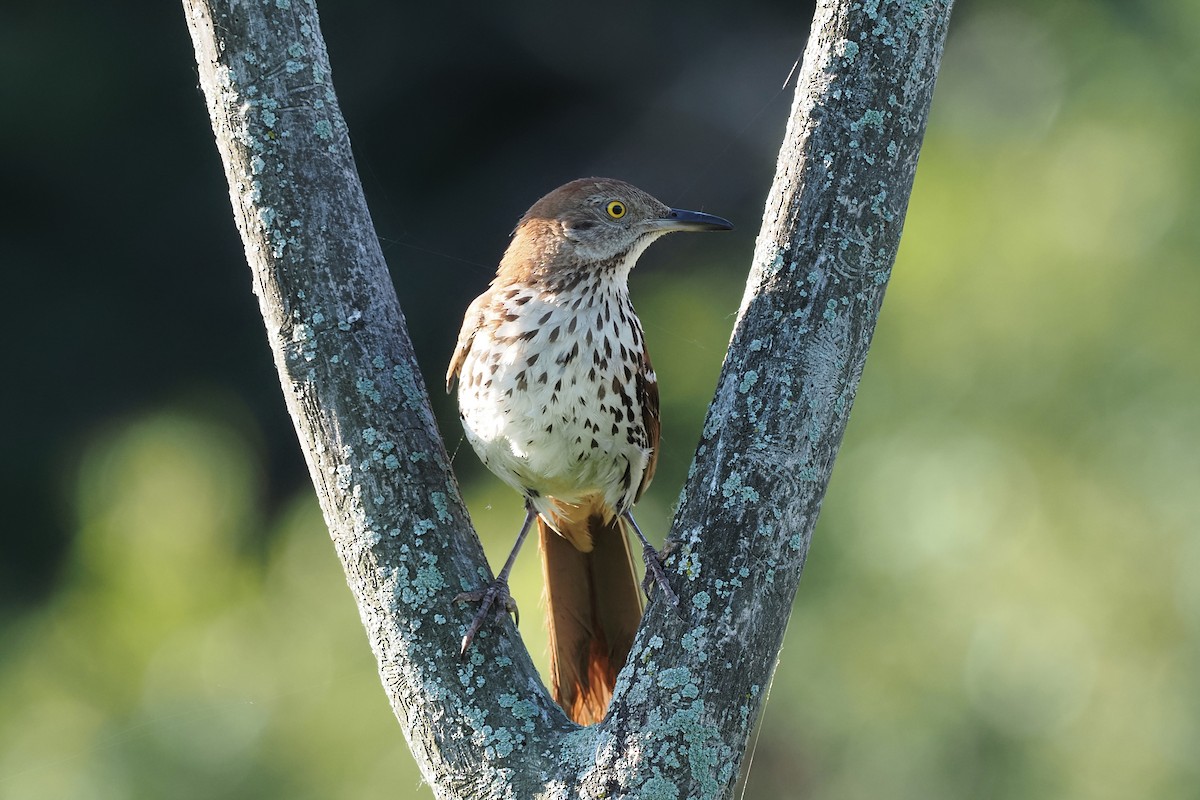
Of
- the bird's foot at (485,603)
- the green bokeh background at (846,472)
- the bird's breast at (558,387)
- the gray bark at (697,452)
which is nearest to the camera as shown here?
the gray bark at (697,452)

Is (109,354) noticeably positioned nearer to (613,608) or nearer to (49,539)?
(49,539)

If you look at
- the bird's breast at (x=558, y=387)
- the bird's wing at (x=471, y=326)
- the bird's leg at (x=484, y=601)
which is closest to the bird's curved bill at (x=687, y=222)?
the bird's breast at (x=558, y=387)

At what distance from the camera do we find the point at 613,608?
3.03 metres

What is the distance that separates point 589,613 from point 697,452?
960 mm

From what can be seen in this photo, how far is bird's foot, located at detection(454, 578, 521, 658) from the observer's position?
2.13 m

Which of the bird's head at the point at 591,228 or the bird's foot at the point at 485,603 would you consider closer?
the bird's foot at the point at 485,603

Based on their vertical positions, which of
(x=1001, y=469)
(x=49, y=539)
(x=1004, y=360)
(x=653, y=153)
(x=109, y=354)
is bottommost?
(x=49, y=539)

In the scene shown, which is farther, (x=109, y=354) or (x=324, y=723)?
(x=109, y=354)

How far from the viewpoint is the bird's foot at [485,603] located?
2.13 metres

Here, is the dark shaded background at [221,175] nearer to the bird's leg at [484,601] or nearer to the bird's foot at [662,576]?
the bird's leg at [484,601]

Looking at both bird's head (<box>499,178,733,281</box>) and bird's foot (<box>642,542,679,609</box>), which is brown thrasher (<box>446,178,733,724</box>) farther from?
bird's foot (<box>642,542,679,609</box>)

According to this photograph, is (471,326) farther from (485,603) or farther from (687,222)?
(485,603)

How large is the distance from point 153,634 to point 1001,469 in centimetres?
268

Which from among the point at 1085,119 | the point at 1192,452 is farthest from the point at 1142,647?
the point at 1085,119
